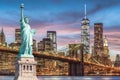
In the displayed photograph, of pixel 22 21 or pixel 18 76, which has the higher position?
pixel 22 21

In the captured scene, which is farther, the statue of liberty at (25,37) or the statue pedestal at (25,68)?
the statue of liberty at (25,37)

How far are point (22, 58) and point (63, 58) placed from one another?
6095 centimetres

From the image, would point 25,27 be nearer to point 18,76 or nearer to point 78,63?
point 18,76

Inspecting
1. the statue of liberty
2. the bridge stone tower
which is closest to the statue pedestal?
the bridge stone tower

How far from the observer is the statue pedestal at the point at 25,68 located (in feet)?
110

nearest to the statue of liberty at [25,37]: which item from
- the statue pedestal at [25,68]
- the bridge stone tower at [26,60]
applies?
the bridge stone tower at [26,60]

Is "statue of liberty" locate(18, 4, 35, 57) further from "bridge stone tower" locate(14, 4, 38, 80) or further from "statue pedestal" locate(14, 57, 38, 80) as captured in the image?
"statue pedestal" locate(14, 57, 38, 80)

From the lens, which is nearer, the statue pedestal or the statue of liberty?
the statue pedestal

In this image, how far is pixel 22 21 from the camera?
112ft

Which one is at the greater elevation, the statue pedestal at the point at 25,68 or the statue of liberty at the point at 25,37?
the statue of liberty at the point at 25,37

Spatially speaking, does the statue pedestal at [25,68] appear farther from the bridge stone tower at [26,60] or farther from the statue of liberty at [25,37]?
the statue of liberty at [25,37]

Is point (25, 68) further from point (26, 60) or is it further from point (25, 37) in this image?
point (25, 37)

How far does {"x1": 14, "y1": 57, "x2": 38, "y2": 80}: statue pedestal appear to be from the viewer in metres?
33.7

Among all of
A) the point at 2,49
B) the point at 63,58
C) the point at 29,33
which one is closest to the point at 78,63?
the point at 63,58
